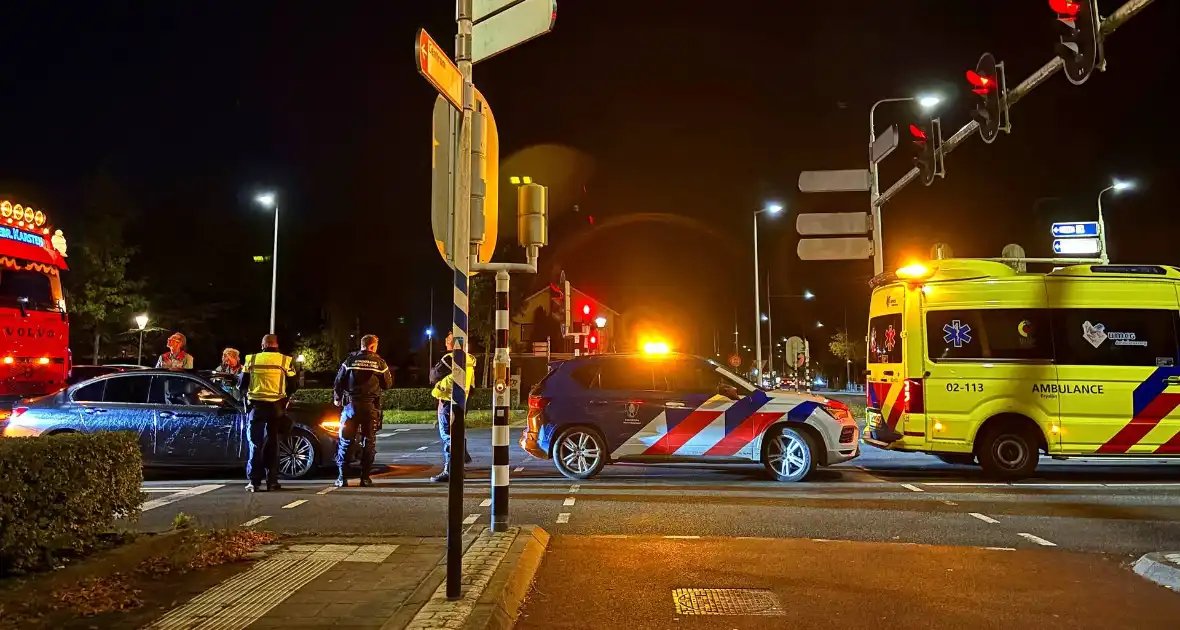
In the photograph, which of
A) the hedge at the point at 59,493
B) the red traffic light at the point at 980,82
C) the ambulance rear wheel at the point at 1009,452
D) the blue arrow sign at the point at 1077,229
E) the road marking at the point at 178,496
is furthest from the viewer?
the blue arrow sign at the point at 1077,229

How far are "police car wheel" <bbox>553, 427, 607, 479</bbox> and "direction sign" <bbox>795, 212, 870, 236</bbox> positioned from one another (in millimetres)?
7797

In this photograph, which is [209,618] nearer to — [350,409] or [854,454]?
[350,409]

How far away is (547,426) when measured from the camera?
10.6 m

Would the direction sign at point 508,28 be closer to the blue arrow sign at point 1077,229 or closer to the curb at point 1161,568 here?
the curb at point 1161,568

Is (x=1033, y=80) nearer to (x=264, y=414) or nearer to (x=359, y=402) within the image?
(x=359, y=402)

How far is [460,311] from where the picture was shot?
4.84m

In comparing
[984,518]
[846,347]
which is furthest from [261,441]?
[846,347]

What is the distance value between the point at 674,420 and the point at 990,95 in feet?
18.6

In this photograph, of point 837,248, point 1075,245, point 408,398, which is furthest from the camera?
point 408,398

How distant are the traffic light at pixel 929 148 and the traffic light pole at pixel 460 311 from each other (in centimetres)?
939

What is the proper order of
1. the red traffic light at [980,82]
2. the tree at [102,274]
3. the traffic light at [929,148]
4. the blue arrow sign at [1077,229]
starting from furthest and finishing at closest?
1. the tree at [102,274]
2. the blue arrow sign at [1077,229]
3. the traffic light at [929,148]
4. the red traffic light at [980,82]

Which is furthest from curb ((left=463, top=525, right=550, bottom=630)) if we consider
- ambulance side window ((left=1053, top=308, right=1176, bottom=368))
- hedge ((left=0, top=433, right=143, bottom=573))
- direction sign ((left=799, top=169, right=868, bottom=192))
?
direction sign ((left=799, top=169, right=868, bottom=192))

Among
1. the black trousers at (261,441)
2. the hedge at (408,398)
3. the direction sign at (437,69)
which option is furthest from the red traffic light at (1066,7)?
the hedge at (408,398)

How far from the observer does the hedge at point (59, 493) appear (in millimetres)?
4602
